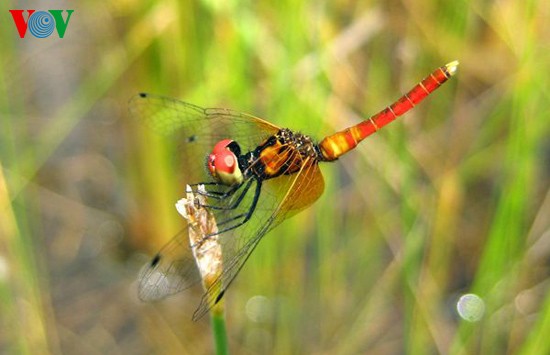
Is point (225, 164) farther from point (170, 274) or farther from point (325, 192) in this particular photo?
point (325, 192)

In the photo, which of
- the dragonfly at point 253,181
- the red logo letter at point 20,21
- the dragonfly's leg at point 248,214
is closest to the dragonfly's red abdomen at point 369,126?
the dragonfly at point 253,181

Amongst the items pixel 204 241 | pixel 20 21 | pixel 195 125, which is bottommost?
pixel 204 241

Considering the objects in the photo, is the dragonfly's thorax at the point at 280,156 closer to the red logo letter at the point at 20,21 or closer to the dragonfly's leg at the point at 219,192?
the dragonfly's leg at the point at 219,192

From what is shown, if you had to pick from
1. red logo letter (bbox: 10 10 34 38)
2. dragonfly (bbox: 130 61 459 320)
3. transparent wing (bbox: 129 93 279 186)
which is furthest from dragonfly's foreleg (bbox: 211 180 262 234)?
red logo letter (bbox: 10 10 34 38)

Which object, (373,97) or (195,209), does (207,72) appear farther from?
(195,209)

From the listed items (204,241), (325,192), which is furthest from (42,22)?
(204,241)

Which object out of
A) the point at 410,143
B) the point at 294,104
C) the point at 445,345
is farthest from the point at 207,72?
the point at 445,345
